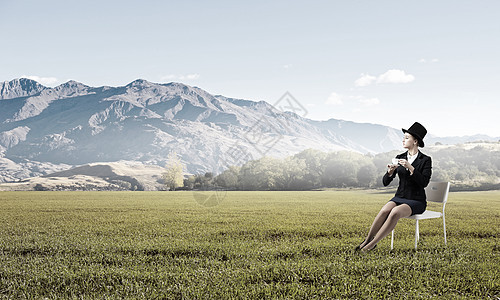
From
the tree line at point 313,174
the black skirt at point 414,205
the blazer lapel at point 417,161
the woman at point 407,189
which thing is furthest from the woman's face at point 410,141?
the tree line at point 313,174

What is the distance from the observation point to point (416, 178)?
309 inches

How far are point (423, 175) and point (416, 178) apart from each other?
189 mm

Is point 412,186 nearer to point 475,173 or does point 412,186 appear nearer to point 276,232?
point 276,232

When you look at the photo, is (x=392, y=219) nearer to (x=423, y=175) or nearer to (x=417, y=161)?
(x=423, y=175)

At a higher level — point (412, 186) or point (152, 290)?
point (412, 186)

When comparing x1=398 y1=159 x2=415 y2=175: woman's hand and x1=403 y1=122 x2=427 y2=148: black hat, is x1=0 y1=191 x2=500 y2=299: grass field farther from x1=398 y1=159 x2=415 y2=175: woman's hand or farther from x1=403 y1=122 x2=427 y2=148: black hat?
x1=403 y1=122 x2=427 y2=148: black hat

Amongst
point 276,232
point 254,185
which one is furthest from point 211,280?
point 254,185

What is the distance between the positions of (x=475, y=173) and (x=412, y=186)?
359ft

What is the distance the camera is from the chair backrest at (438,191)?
352 inches

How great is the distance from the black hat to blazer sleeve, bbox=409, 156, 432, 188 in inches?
16.3

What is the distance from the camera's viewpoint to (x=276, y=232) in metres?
11.7

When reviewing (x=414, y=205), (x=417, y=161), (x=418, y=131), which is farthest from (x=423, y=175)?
(x=418, y=131)

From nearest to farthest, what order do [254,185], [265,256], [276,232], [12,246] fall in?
[265,256], [12,246], [276,232], [254,185]

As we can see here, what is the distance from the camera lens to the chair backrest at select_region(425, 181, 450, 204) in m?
8.93
